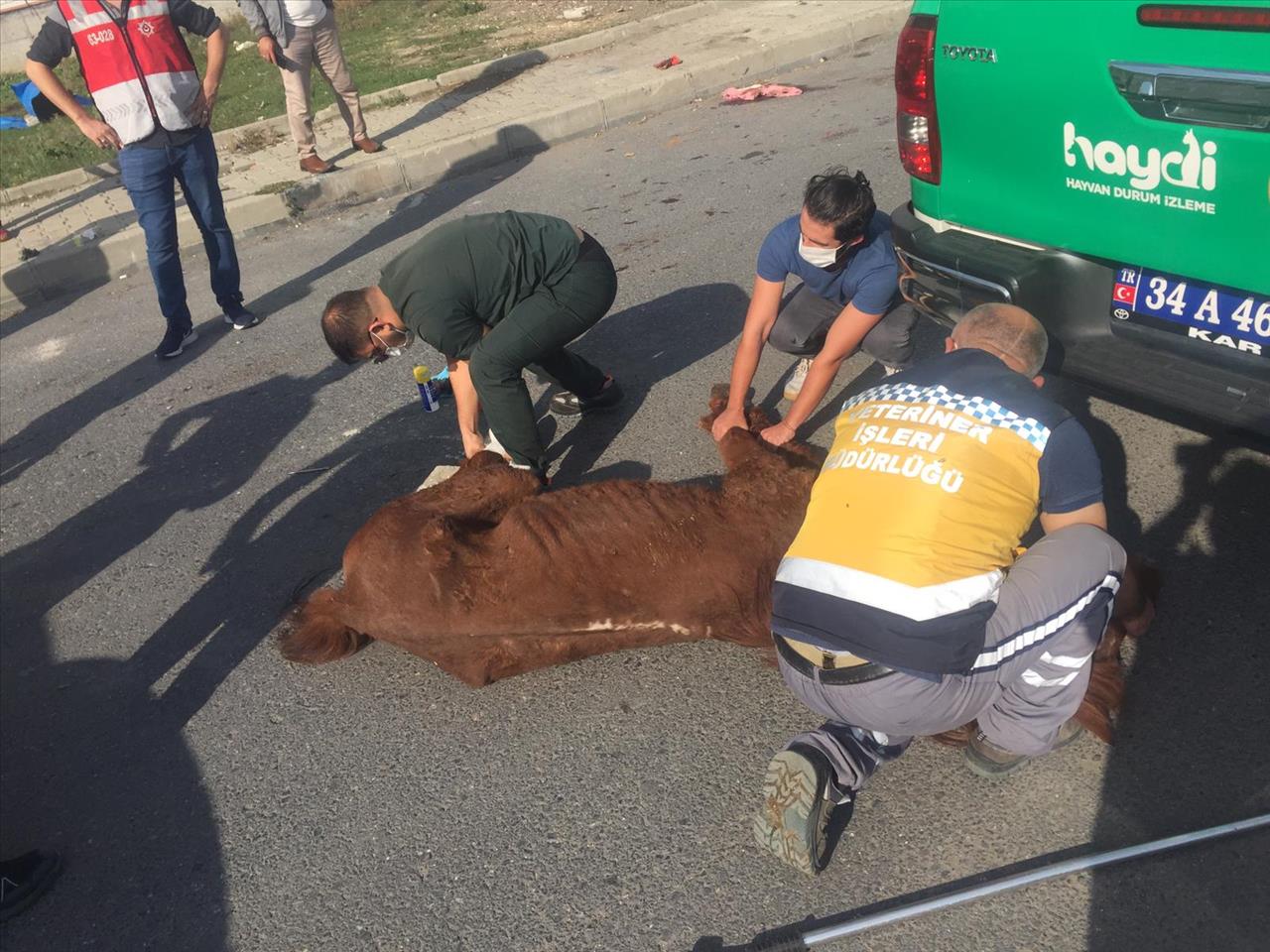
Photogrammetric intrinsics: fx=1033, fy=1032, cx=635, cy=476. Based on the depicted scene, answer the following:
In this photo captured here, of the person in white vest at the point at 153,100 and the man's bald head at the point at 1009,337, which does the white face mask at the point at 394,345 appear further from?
the person in white vest at the point at 153,100

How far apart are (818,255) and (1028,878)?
2.26m

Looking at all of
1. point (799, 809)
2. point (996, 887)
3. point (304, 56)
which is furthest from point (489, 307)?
point (304, 56)

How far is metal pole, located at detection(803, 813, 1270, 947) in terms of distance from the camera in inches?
94.2

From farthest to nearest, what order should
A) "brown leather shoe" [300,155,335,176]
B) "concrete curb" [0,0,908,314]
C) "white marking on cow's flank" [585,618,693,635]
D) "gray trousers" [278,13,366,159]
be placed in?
"brown leather shoe" [300,155,335,176]
"gray trousers" [278,13,366,159]
"concrete curb" [0,0,908,314]
"white marking on cow's flank" [585,618,693,635]

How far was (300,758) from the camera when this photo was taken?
3.22 m

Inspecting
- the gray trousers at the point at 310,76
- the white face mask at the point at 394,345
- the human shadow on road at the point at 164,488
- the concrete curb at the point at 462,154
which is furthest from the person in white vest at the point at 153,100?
the white face mask at the point at 394,345

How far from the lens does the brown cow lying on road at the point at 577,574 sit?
2.96 m

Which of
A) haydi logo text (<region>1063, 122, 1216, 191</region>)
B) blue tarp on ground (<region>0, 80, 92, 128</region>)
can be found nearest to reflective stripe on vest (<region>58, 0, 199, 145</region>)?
haydi logo text (<region>1063, 122, 1216, 191</region>)

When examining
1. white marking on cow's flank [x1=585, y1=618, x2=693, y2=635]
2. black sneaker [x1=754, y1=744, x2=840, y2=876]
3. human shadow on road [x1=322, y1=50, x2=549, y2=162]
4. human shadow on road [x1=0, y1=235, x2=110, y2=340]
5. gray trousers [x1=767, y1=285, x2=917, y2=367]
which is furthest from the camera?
human shadow on road [x1=322, y1=50, x2=549, y2=162]

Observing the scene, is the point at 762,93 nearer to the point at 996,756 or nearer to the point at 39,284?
the point at 39,284

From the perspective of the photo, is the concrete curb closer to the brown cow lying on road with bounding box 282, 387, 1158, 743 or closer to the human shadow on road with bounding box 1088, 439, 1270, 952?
the brown cow lying on road with bounding box 282, 387, 1158, 743

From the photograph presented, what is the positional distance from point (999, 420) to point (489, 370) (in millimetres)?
2087

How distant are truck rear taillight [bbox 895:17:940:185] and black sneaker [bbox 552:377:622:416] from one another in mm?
1675

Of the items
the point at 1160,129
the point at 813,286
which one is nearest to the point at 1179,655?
the point at 1160,129
